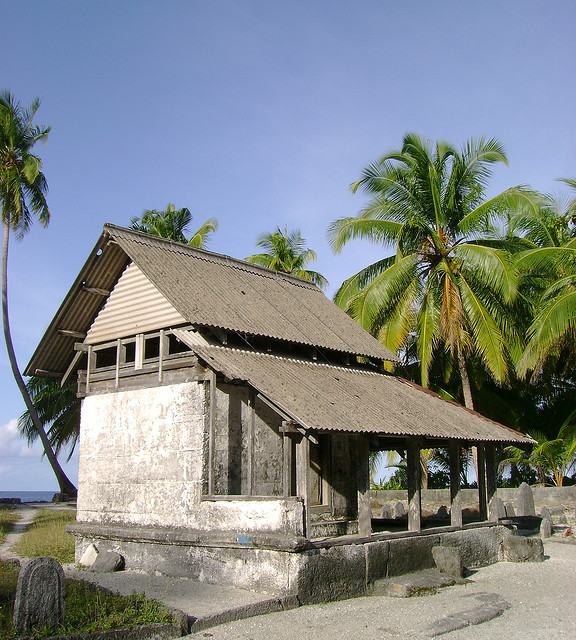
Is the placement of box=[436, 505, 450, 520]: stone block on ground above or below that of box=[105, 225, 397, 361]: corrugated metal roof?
below

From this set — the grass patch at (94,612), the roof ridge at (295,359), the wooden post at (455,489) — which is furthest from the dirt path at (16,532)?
the wooden post at (455,489)

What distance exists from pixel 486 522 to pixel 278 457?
5.07m

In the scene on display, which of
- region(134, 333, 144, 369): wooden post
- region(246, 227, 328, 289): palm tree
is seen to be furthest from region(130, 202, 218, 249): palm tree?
region(134, 333, 144, 369): wooden post

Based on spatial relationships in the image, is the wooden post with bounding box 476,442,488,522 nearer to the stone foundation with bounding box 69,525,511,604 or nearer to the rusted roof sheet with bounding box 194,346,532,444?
the rusted roof sheet with bounding box 194,346,532,444

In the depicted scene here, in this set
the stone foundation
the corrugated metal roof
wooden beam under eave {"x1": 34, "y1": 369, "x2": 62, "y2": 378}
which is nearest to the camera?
the stone foundation

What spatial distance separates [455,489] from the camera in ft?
47.7

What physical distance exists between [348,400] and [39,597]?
259 inches

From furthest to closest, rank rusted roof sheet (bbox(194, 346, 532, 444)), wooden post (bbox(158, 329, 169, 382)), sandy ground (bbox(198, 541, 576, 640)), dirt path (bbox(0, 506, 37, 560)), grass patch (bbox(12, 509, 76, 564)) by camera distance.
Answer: grass patch (bbox(12, 509, 76, 564)) < dirt path (bbox(0, 506, 37, 560)) < wooden post (bbox(158, 329, 169, 382)) < rusted roof sheet (bbox(194, 346, 532, 444)) < sandy ground (bbox(198, 541, 576, 640))

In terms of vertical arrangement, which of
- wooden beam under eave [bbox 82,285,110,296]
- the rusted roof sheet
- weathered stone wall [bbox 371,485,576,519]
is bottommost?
weathered stone wall [bbox 371,485,576,519]

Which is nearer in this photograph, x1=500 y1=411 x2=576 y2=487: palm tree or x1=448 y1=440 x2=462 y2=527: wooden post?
x1=448 y1=440 x2=462 y2=527: wooden post

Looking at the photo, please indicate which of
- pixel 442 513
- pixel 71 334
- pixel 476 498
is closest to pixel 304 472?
pixel 71 334

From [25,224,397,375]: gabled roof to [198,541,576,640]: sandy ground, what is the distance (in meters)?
5.25

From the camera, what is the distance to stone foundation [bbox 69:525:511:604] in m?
10.6

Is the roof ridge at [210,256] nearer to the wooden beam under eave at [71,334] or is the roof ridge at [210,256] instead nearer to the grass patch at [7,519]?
the wooden beam under eave at [71,334]
